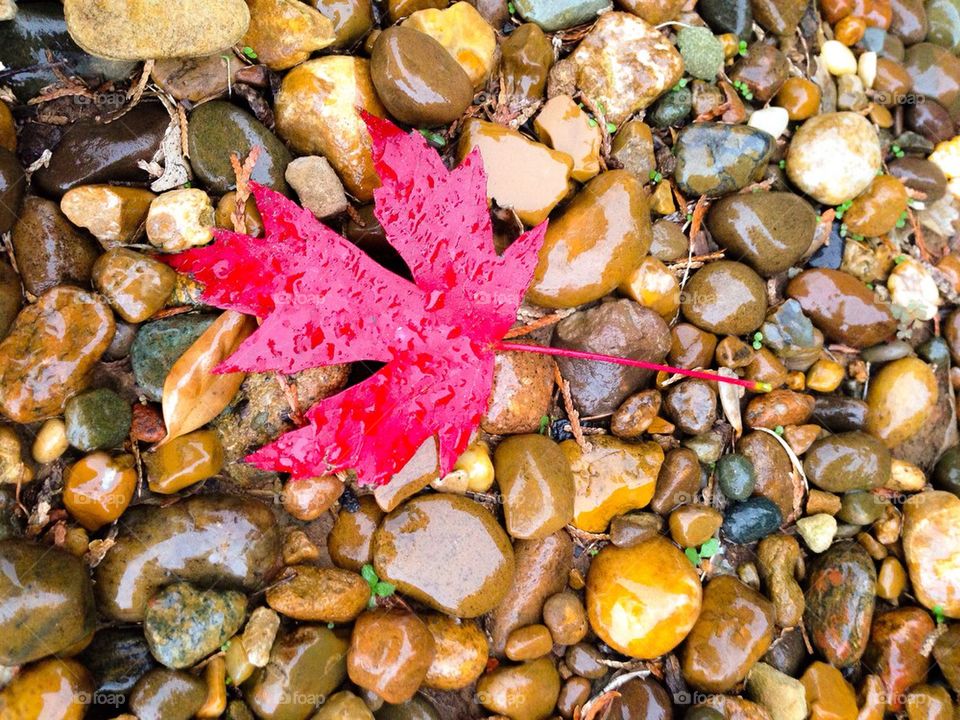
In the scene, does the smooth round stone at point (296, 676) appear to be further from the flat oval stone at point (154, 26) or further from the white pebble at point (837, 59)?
the white pebble at point (837, 59)

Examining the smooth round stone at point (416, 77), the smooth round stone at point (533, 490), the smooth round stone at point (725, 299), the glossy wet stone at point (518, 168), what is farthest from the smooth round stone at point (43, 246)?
the smooth round stone at point (725, 299)

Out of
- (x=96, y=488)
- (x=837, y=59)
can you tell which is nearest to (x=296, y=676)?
(x=96, y=488)

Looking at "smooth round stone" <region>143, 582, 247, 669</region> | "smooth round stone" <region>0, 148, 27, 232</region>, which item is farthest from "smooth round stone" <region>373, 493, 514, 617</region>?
"smooth round stone" <region>0, 148, 27, 232</region>

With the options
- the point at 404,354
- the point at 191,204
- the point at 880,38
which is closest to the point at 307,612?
the point at 404,354

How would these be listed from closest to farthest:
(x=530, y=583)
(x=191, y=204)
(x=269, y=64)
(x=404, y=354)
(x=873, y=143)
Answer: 1. (x=404, y=354)
2. (x=191, y=204)
3. (x=269, y=64)
4. (x=530, y=583)
5. (x=873, y=143)

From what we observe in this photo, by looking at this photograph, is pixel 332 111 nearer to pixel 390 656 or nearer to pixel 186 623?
pixel 186 623

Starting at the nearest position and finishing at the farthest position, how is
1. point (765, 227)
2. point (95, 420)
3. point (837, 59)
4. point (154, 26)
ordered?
point (154, 26), point (95, 420), point (765, 227), point (837, 59)

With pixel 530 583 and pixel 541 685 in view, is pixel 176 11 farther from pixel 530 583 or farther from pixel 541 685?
pixel 541 685

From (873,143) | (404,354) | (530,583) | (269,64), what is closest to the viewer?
(404,354)
